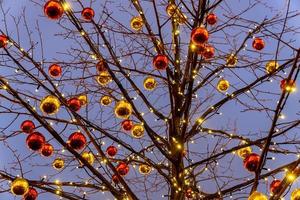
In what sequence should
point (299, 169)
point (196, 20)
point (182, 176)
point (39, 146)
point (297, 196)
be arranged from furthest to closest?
point (196, 20), point (182, 176), point (39, 146), point (297, 196), point (299, 169)

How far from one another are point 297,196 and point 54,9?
11.0ft

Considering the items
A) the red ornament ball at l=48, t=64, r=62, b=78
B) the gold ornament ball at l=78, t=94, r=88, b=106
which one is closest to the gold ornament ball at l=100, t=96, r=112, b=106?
the gold ornament ball at l=78, t=94, r=88, b=106

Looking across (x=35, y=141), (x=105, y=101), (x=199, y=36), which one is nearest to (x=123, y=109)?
(x=35, y=141)

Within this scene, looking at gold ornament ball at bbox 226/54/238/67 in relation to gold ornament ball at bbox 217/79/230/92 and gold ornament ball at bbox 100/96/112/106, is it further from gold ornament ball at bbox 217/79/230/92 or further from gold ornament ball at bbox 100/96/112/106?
gold ornament ball at bbox 100/96/112/106

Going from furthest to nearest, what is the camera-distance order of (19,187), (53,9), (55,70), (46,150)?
(55,70) → (46,150) → (53,9) → (19,187)

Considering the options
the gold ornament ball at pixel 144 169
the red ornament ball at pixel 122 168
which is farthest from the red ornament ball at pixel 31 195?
the gold ornament ball at pixel 144 169

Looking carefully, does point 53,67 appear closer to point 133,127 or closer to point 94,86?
point 94,86

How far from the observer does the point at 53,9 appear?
16.4ft

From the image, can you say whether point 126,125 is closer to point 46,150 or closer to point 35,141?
point 46,150

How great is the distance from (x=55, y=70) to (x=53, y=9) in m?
1.45

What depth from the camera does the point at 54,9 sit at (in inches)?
196

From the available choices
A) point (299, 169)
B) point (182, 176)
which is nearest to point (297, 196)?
point (299, 169)

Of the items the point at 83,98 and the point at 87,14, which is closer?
the point at 87,14

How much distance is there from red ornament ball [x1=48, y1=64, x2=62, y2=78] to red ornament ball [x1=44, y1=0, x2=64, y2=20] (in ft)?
4.43
